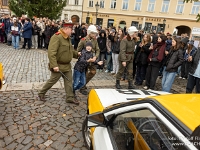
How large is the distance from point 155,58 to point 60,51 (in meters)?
3.17

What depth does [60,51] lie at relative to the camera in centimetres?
407

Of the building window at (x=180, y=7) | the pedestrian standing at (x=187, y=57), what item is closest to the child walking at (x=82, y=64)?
the pedestrian standing at (x=187, y=57)

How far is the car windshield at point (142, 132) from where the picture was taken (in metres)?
1.59

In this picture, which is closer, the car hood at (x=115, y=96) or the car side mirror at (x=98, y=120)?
the car side mirror at (x=98, y=120)

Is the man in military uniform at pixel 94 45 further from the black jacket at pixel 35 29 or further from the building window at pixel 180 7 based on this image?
the building window at pixel 180 7

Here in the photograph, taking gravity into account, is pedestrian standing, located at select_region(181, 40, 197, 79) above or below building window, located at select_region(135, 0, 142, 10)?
below

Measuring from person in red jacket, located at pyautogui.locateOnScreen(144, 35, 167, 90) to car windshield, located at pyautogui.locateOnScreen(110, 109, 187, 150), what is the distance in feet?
13.2

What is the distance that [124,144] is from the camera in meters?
2.00

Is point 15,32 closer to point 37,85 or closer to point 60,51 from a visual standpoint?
point 37,85

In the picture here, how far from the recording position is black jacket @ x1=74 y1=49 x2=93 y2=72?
15.1ft

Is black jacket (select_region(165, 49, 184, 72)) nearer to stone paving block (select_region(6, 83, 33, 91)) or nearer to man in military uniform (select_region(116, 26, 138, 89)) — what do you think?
man in military uniform (select_region(116, 26, 138, 89))

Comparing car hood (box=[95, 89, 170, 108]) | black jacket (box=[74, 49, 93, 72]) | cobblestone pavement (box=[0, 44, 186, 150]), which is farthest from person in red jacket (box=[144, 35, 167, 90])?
car hood (box=[95, 89, 170, 108])

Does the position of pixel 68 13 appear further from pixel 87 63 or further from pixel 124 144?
pixel 124 144

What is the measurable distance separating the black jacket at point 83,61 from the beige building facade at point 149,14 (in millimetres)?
31643
